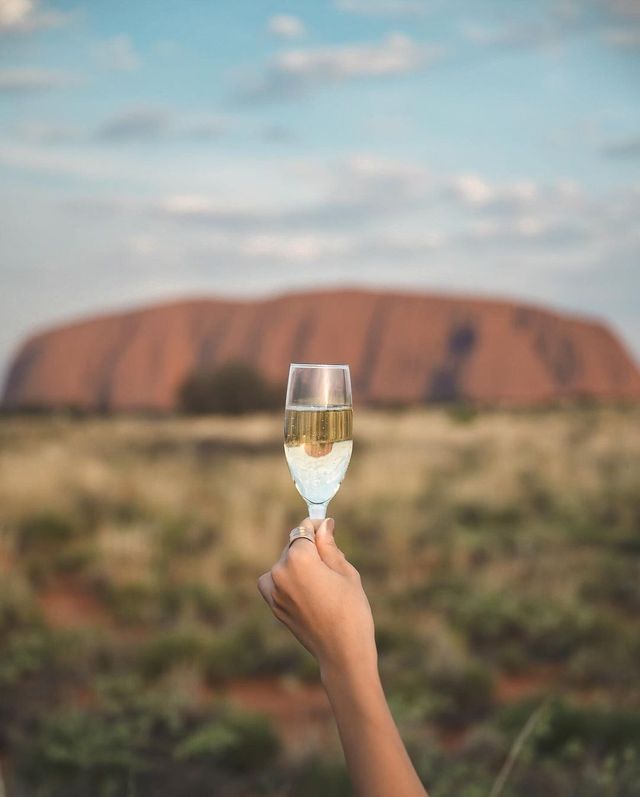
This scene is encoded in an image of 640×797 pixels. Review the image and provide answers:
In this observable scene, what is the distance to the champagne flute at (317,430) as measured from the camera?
2.03 m

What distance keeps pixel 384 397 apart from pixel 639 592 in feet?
339

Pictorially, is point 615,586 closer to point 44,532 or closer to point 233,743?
point 233,743

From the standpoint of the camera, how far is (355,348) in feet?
400

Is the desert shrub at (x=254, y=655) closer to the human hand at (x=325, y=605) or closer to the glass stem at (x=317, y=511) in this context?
the glass stem at (x=317, y=511)

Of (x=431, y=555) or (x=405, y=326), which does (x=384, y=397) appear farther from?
(x=431, y=555)

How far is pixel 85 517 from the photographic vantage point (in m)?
11.2

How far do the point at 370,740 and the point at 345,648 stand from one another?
0.15 m

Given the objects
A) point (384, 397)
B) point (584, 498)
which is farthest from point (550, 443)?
point (384, 397)

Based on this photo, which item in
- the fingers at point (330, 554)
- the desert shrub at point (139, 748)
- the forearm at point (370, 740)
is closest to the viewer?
the forearm at point (370, 740)

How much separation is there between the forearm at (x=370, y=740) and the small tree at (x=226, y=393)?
38.1 meters

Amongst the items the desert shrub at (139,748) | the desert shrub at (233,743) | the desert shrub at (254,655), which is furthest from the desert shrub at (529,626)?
the desert shrub at (139,748)

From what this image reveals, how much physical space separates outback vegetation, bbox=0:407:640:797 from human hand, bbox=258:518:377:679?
116 centimetres

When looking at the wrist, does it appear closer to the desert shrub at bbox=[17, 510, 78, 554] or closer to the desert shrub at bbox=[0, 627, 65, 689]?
the desert shrub at bbox=[0, 627, 65, 689]

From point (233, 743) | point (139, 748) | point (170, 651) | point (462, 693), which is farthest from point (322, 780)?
point (170, 651)
